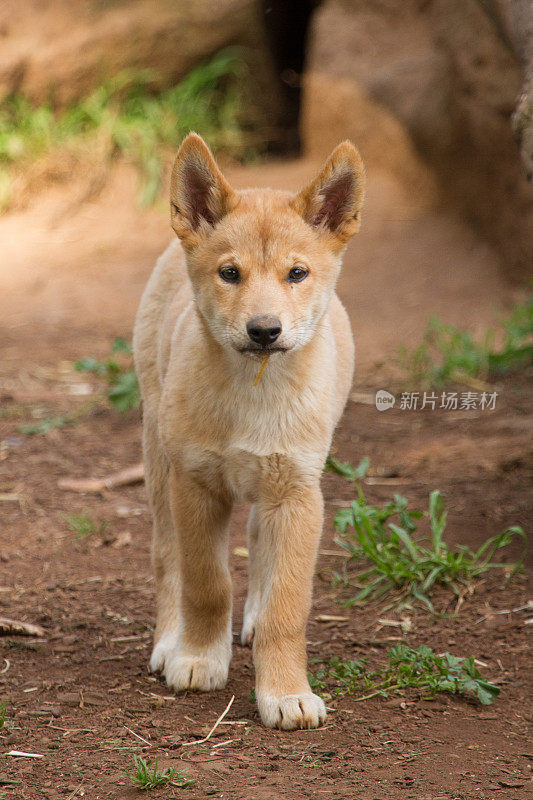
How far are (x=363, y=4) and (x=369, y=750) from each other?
29.4 ft

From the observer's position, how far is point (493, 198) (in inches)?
379

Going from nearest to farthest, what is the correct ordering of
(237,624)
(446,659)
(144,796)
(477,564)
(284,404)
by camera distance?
1. (144,796)
2. (284,404)
3. (446,659)
4. (237,624)
5. (477,564)

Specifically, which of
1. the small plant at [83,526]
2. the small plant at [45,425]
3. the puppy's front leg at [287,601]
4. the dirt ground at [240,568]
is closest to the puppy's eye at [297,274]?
the puppy's front leg at [287,601]

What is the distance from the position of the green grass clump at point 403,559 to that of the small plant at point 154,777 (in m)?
1.62

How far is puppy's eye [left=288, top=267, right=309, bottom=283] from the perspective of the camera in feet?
11.1

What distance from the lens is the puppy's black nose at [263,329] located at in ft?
10.4

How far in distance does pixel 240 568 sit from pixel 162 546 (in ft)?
2.97

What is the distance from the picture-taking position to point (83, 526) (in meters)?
5.22

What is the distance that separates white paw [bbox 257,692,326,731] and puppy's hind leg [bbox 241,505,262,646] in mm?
716

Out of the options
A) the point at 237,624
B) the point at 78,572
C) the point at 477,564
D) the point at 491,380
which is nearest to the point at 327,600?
the point at 237,624

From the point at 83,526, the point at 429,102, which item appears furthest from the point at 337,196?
the point at 429,102

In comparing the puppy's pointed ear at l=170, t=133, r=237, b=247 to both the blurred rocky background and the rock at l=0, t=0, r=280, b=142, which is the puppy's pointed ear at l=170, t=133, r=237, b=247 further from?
the rock at l=0, t=0, r=280, b=142

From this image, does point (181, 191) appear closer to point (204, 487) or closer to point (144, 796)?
point (204, 487)

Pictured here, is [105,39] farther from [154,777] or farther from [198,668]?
[154,777]
